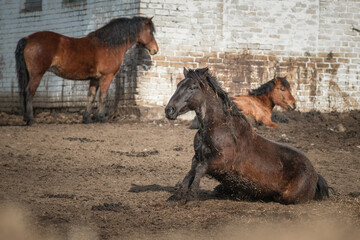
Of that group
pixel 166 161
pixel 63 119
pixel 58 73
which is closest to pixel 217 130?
pixel 166 161

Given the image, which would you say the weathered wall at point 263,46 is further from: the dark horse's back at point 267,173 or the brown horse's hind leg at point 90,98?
the dark horse's back at point 267,173

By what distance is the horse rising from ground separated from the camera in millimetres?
12570

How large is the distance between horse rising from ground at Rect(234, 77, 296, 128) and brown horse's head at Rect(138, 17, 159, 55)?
2364mm

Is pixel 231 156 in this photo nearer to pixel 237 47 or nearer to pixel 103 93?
pixel 103 93

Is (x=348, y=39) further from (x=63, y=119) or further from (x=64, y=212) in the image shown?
(x=64, y=212)

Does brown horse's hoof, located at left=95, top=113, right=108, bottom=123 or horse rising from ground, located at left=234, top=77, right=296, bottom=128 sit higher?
horse rising from ground, located at left=234, top=77, right=296, bottom=128

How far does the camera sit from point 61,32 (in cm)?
1551

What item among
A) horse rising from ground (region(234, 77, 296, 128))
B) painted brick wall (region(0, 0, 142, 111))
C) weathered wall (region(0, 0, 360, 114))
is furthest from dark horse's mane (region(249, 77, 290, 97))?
painted brick wall (region(0, 0, 142, 111))

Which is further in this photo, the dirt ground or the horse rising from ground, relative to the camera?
the horse rising from ground

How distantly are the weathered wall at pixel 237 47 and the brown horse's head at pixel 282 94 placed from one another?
1.56 metres

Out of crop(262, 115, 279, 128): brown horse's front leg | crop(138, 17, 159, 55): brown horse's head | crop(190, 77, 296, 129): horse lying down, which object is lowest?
crop(262, 115, 279, 128): brown horse's front leg

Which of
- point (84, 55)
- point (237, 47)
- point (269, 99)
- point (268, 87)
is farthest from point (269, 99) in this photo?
point (84, 55)

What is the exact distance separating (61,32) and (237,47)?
498cm

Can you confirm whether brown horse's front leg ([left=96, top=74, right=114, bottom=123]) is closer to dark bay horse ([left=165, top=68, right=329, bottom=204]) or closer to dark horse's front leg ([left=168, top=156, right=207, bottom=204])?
dark bay horse ([left=165, top=68, right=329, bottom=204])
